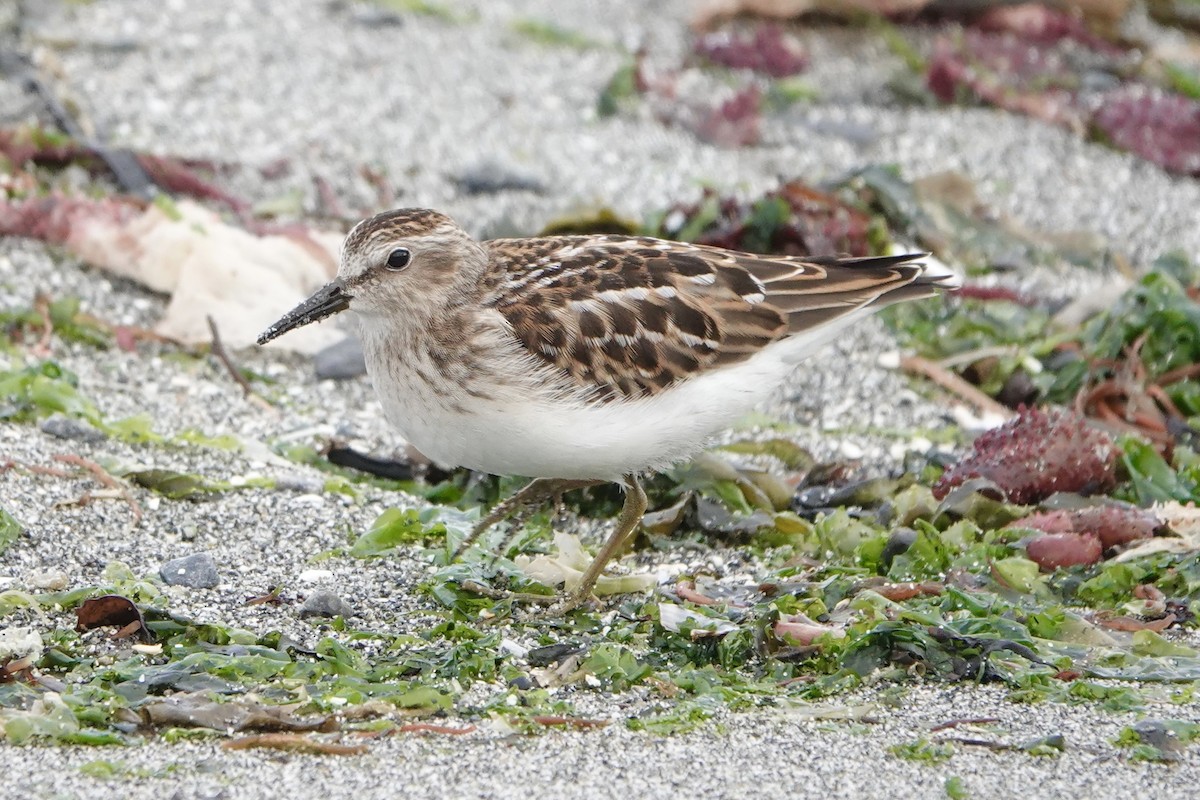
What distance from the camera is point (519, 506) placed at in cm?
647

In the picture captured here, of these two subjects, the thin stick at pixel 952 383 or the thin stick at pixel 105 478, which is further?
the thin stick at pixel 952 383

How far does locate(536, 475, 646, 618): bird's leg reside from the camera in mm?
6051

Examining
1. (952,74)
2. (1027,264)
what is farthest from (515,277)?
(952,74)

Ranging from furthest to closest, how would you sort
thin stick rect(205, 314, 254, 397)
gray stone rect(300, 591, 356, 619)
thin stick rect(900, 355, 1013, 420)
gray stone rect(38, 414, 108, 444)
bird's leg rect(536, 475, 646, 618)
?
thin stick rect(900, 355, 1013, 420) → thin stick rect(205, 314, 254, 397) → gray stone rect(38, 414, 108, 444) → bird's leg rect(536, 475, 646, 618) → gray stone rect(300, 591, 356, 619)

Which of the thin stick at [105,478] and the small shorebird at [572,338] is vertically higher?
the small shorebird at [572,338]

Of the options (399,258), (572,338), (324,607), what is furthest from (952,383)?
(324,607)

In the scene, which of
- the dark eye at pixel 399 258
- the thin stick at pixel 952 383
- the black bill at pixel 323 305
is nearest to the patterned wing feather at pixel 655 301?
the dark eye at pixel 399 258

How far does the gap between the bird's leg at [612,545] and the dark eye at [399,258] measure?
1.18m

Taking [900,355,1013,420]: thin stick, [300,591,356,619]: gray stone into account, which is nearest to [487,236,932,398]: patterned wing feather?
[300,591,356,619]: gray stone

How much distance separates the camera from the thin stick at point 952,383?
26.6 feet

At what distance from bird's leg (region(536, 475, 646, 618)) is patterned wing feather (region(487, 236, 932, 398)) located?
0.48m

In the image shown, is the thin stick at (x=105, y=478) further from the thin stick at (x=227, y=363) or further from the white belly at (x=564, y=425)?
the thin stick at (x=227, y=363)

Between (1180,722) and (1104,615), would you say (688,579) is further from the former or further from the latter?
(1180,722)

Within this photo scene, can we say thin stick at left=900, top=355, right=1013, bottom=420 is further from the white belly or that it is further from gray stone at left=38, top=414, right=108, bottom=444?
gray stone at left=38, top=414, right=108, bottom=444
